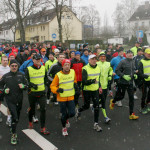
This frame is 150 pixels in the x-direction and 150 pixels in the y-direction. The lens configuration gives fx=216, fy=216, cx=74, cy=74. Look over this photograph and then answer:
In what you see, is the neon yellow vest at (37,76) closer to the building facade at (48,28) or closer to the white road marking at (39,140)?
the white road marking at (39,140)

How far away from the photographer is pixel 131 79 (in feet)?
20.4

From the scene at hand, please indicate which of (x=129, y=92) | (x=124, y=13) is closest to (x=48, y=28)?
(x=124, y=13)

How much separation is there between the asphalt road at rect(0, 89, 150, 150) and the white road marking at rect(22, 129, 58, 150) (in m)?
0.08

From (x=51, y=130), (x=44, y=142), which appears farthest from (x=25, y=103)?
(x=44, y=142)

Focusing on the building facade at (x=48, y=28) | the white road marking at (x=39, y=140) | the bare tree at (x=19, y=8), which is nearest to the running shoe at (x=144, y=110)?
the white road marking at (x=39, y=140)

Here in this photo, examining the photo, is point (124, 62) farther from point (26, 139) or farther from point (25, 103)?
point (25, 103)

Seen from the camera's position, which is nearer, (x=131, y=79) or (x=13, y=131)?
(x=13, y=131)

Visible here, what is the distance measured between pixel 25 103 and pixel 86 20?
68.4m

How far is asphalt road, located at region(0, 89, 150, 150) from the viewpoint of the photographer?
471 centimetres

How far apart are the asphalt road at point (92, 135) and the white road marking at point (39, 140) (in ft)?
0.27

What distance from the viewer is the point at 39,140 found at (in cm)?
505

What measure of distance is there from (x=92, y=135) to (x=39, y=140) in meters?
1.27

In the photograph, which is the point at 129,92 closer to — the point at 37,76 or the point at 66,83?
the point at 66,83

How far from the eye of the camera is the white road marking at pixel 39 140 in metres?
4.70
